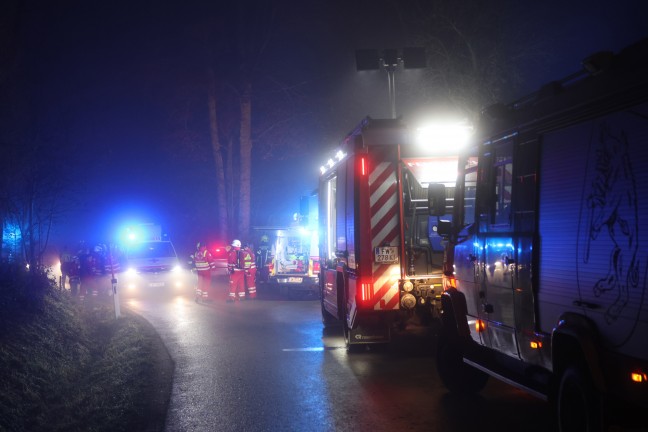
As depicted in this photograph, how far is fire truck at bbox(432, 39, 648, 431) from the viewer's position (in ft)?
14.3

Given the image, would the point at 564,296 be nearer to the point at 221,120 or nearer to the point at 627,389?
the point at 627,389

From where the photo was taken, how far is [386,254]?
398 inches

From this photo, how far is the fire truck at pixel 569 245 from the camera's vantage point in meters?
4.37

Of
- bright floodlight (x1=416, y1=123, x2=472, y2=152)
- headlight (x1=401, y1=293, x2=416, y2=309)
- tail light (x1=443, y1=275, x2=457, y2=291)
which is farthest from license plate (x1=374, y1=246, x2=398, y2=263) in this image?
tail light (x1=443, y1=275, x2=457, y2=291)

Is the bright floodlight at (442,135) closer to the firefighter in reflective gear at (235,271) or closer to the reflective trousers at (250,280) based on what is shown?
the firefighter in reflective gear at (235,271)

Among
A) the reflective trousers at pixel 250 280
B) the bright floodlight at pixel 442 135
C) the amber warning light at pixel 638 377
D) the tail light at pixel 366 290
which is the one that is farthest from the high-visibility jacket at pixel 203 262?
the amber warning light at pixel 638 377

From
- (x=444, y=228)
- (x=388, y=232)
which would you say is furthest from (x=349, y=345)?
(x=444, y=228)

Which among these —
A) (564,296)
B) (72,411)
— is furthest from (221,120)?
(564,296)

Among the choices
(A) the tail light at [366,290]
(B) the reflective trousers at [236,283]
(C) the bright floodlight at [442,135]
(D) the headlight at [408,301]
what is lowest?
(B) the reflective trousers at [236,283]

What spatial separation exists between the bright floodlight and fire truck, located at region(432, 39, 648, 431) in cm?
300

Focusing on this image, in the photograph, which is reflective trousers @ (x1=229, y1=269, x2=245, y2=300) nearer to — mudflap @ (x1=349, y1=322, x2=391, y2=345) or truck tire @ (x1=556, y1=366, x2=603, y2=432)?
mudflap @ (x1=349, y1=322, x2=391, y2=345)

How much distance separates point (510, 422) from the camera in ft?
21.8

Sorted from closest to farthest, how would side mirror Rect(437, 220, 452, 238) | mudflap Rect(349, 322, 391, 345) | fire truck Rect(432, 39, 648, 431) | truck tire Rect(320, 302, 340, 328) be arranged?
fire truck Rect(432, 39, 648, 431) → side mirror Rect(437, 220, 452, 238) → mudflap Rect(349, 322, 391, 345) → truck tire Rect(320, 302, 340, 328)

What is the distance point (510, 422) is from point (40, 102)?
1538cm
